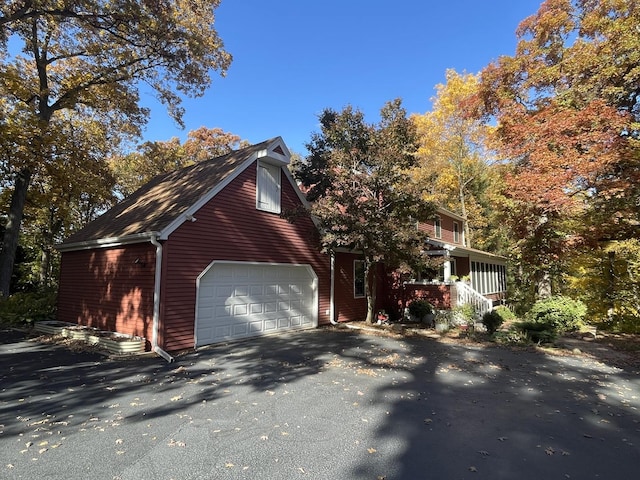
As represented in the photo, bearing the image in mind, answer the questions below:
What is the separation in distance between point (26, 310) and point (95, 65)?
11.3 metres

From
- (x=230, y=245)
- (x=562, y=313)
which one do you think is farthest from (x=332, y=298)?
(x=562, y=313)

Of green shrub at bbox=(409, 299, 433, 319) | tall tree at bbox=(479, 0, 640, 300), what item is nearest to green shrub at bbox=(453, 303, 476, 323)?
green shrub at bbox=(409, 299, 433, 319)

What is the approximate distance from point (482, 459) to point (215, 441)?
114 inches

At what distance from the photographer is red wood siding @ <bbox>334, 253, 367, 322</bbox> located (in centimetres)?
1413

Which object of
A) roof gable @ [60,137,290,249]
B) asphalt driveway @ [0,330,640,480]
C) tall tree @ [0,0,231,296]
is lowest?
asphalt driveway @ [0,330,640,480]

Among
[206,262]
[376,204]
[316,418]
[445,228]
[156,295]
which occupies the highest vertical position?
[445,228]

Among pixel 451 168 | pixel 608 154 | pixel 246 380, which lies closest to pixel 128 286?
pixel 246 380

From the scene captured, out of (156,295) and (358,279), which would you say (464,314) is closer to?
(358,279)

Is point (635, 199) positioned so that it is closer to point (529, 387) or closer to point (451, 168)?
Result: point (529, 387)

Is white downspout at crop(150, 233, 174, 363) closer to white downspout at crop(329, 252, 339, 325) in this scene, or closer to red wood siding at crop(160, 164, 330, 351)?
red wood siding at crop(160, 164, 330, 351)

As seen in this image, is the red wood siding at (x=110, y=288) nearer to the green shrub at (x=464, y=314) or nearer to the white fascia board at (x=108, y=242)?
the white fascia board at (x=108, y=242)

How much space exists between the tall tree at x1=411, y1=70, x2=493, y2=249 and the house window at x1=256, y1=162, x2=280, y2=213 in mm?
13093

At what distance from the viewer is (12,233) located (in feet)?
49.5

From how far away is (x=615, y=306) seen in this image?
13000mm
